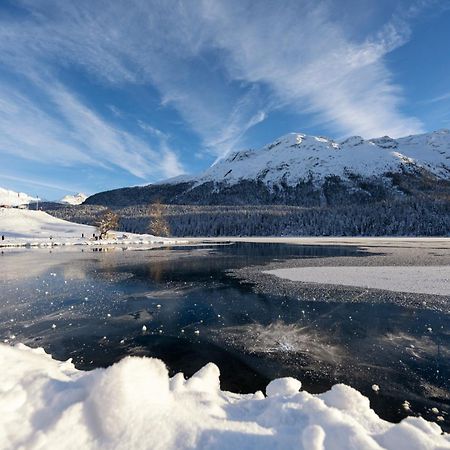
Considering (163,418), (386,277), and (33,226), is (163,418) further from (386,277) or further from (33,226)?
(33,226)

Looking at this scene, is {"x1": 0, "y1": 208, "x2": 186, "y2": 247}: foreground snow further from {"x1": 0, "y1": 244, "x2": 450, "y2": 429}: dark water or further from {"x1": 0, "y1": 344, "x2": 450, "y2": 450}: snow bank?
{"x1": 0, "y1": 344, "x2": 450, "y2": 450}: snow bank

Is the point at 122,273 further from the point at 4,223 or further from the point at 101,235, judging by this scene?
the point at 4,223

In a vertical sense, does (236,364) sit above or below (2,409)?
below

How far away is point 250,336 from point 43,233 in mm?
67499

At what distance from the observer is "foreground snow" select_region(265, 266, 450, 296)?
56.2 ft

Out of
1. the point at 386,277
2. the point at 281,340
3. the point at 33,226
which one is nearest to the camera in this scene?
the point at 281,340

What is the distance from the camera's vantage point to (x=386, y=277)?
20297 millimetres

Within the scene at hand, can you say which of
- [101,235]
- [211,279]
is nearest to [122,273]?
[211,279]

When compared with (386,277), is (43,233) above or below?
above

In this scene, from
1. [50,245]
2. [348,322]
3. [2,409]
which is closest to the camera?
[2,409]

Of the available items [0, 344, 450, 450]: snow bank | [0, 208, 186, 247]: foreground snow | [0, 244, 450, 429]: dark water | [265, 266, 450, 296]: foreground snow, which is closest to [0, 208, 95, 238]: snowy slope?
[0, 208, 186, 247]: foreground snow

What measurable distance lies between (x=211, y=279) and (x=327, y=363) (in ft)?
42.6

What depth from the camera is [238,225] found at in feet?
438

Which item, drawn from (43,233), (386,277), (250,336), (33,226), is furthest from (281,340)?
(33,226)
